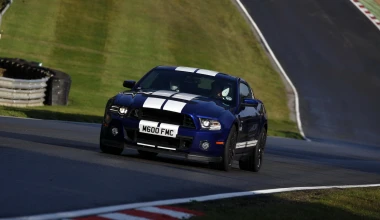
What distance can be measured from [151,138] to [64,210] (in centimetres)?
462

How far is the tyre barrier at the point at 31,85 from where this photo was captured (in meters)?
24.5

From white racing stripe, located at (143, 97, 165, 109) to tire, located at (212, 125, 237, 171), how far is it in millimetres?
1022

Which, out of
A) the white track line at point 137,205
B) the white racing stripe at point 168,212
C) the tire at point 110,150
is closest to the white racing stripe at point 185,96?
the tire at point 110,150

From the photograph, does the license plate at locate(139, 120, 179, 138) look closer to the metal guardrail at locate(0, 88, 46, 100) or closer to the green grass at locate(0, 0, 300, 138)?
the metal guardrail at locate(0, 88, 46, 100)

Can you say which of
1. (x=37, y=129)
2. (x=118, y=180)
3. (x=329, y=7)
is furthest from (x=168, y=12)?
(x=118, y=180)

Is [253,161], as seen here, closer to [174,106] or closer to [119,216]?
[174,106]

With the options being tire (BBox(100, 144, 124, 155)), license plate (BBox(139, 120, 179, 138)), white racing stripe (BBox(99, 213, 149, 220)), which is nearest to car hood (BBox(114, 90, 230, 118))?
license plate (BBox(139, 120, 179, 138))

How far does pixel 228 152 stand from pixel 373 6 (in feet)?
119

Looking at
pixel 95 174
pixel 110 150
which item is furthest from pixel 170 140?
pixel 95 174

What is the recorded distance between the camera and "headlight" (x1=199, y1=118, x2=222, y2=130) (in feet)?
41.6

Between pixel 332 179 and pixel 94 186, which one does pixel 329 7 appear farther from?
pixel 94 186

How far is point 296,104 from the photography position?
33.9 metres

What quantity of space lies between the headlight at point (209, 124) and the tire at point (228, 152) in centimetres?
27

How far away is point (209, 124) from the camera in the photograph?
41.8 feet
